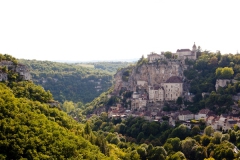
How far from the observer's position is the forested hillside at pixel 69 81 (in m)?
132

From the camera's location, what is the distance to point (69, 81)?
142 meters

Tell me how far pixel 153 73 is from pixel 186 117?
23.9m

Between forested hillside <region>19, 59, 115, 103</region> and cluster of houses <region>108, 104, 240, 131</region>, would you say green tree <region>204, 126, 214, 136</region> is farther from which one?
Answer: forested hillside <region>19, 59, 115, 103</region>

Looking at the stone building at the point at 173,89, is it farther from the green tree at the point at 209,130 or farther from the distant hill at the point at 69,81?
the distant hill at the point at 69,81

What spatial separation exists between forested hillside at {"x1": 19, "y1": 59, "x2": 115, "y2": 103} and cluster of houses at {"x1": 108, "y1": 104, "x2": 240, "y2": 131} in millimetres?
48491

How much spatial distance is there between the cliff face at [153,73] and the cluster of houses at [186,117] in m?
11.9

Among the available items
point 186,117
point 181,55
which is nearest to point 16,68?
point 186,117

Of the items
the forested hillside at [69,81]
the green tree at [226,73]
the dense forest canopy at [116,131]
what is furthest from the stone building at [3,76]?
the forested hillside at [69,81]

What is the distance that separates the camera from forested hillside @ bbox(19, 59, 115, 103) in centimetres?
13150

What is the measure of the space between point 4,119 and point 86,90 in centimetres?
10593

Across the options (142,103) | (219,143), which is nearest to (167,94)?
(142,103)

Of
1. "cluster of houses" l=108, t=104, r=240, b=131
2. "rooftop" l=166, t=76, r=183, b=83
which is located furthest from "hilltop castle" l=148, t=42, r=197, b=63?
"cluster of houses" l=108, t=104, r=240, b=131

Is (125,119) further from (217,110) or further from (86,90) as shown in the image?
(86,90)

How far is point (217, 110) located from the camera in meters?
68.2
